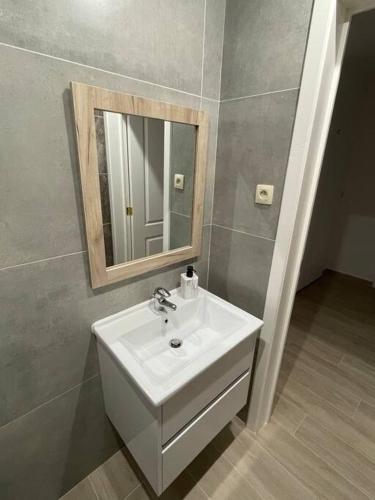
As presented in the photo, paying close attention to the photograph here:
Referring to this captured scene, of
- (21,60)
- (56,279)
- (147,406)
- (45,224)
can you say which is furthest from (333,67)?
(147,406)

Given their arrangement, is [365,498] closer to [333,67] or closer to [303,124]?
[303,124]

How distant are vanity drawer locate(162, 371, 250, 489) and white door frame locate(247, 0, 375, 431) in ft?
0.78

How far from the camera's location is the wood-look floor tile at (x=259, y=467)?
120 centimetres

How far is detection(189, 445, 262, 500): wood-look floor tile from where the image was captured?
1187 mm

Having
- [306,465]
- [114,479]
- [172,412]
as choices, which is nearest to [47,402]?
[172,412]

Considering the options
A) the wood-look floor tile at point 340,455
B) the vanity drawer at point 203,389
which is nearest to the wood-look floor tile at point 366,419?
the wood-look floor tile at point 340,455

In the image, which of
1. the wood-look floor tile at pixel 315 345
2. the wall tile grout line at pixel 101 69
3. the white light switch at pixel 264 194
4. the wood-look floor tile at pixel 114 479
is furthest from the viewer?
the wood-look floor tile at pixel 315 345

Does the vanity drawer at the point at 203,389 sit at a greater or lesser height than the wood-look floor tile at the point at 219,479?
greater

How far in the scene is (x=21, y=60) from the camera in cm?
66

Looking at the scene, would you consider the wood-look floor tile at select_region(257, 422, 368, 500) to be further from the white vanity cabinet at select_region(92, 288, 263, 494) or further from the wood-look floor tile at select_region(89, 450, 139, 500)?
the wood-look floor tile at select_region(89, 450, 139, 500)

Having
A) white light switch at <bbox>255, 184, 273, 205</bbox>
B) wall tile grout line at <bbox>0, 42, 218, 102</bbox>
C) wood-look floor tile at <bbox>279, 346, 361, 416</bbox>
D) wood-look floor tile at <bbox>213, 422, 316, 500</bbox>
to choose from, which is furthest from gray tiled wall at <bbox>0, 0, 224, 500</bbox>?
wood-look floor tile at <bbox>279, 346, 361, 416</bbox>

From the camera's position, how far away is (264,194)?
1.11 meters

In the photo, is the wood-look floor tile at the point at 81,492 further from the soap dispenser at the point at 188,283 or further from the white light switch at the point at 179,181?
the white light switch at the point at 179,181

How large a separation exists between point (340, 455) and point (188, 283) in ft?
4.28
